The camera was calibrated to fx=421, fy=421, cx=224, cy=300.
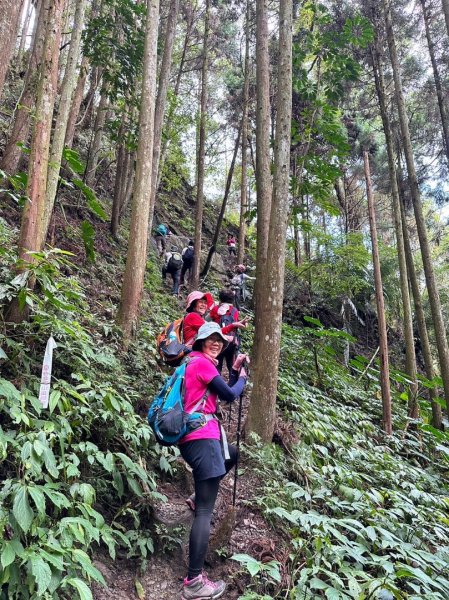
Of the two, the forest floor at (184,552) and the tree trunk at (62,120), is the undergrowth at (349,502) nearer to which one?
the forest floor at (184,552)

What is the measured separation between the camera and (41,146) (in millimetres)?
4211

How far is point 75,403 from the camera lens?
3809 mm

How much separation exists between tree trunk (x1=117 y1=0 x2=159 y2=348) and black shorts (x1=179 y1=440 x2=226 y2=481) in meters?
3.03

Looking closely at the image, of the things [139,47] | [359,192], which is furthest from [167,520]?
[359,192]

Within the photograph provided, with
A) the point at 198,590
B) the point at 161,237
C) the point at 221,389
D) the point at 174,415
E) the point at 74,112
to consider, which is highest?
the point at 74,112

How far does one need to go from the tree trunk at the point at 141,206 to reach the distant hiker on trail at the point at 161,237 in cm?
888

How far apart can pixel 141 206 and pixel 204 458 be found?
4437mm

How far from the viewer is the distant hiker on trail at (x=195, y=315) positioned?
4.87 meters

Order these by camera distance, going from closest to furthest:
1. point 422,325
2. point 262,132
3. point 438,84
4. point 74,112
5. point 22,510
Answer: point 22,510 → point 262,132 → point 74,112 → point 422,325 → point 438,84

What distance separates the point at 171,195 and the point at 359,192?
11484 millimetres

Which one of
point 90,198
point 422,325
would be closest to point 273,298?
point 90,198

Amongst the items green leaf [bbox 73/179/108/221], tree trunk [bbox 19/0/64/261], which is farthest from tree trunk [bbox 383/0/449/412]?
tree trunk [bbox 19/0/64/261]

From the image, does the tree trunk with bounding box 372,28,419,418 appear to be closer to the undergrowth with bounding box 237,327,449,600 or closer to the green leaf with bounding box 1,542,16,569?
the undergrowth with bounding box 237,327,449,600

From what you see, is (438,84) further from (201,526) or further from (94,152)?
(201,526)
